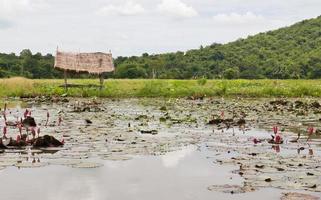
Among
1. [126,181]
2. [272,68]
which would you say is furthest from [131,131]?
[272,68]

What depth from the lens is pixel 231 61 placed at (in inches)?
2729

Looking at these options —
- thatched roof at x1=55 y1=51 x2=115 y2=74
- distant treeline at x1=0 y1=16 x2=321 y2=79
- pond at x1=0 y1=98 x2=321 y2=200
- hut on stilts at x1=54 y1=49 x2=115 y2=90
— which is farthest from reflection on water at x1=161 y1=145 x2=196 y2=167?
distant treeline at x1=0 y1=16 x2=321 y2=79

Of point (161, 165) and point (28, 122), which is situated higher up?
point (28, 122)

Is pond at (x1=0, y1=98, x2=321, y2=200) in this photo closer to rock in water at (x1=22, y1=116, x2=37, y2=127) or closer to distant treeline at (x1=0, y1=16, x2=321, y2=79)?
rock in water at (x1=22, y1=116, x2=37, y2=127)

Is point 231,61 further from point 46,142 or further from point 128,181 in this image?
point 128,181

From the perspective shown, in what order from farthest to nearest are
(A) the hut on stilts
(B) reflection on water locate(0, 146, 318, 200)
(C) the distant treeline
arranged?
1. (C) the distant treeline
2. (A) the hut on stilts
3. (B) reflection on water locate(0, 146, 318, 200)

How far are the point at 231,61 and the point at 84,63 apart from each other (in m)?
36.3

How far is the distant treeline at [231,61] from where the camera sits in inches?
2416

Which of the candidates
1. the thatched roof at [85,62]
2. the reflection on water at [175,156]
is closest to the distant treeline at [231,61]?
the thatched roof at [85,62]

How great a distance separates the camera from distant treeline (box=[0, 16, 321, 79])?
61375mm

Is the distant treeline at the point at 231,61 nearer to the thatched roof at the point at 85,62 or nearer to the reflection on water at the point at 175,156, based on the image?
the thatched roof at the point at 85,62

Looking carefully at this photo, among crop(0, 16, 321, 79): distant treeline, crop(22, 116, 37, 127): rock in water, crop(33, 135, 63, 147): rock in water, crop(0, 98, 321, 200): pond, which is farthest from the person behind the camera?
Answer: crop(0, 16, 321, 79): distant treeline

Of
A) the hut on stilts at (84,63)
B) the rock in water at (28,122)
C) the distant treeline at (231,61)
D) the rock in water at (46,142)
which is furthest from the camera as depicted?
the distant treeline at (231,61)

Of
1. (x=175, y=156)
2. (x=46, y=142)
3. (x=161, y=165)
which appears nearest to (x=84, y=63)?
(x=46, y=142)
